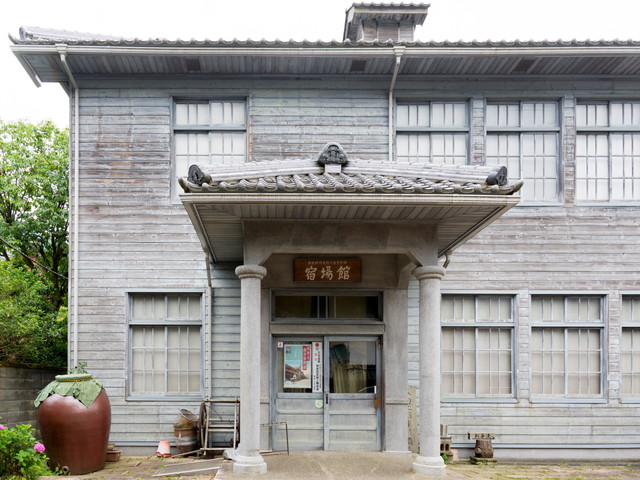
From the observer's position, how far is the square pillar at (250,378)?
289 inches

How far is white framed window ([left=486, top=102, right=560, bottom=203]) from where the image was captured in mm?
11250

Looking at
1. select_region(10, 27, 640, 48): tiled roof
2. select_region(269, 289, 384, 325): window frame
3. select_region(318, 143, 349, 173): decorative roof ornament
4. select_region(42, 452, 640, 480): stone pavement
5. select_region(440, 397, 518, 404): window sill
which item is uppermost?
select_region(10, 27, 640, 48): tiled roof

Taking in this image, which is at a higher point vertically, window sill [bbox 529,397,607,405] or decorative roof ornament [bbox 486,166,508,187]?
decorative roof ornament [bbox 486,166,508,187]

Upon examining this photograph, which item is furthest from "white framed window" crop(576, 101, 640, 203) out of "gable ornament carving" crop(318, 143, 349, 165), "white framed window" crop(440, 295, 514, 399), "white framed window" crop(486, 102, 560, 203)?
"gable ornament carving" crop(318, 143, 349, 165)

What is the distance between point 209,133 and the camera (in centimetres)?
1119

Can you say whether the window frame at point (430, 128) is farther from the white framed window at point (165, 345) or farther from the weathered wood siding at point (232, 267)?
the white framed window at point (165, 345)

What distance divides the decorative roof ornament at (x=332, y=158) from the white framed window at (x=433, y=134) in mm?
3460

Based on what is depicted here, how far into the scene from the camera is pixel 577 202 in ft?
36.6

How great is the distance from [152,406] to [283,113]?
19.1 feet

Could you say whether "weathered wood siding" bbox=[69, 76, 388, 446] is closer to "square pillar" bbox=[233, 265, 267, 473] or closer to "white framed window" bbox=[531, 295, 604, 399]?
"square pillar" bbox=[233, 265, 267, 473]

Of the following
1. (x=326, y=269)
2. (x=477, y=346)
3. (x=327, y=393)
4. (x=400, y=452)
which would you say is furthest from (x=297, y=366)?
(x=477, y=346)

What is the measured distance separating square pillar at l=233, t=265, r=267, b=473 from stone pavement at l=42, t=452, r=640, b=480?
18 centimetres

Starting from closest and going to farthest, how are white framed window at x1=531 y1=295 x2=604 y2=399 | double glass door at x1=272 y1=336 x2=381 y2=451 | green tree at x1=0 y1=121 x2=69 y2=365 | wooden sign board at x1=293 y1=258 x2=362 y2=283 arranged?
wooden sign board at x1=293 y1=258 x2=362 y2=283 < double glass door at x1=272 y1=336 x2=381 y2=451 < white framed window at x1=531 y1=295 x2=604 y2=399 < green tree at x1=0 y1=121 x2=69 y2=365

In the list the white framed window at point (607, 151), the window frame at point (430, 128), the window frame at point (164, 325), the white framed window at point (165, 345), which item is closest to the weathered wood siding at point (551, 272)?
the window frame at point (430, 128)
